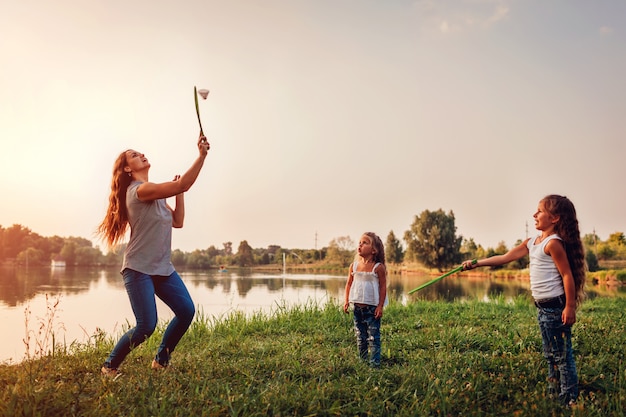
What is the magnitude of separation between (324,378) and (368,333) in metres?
0.98

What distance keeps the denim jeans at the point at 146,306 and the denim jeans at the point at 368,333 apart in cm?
154

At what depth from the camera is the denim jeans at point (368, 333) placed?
428 centimetres

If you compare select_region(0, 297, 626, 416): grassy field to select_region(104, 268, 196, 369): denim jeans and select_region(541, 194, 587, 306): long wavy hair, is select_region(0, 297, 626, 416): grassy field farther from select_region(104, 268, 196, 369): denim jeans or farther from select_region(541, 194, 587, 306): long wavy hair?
select_region(541, 194, 587, 306): long wavy hair

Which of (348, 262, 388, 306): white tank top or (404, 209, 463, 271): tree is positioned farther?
(404, 209, 463, 271): tree

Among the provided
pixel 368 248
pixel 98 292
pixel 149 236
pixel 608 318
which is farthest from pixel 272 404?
pixel 98 292

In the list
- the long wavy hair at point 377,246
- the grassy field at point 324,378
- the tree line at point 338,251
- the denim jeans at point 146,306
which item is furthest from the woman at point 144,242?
the tree line at point 338,251

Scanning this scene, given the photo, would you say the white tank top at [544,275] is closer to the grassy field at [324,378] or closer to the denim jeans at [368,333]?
the grassy field at [324,378]

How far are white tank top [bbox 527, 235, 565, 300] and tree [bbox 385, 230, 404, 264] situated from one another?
158 ft

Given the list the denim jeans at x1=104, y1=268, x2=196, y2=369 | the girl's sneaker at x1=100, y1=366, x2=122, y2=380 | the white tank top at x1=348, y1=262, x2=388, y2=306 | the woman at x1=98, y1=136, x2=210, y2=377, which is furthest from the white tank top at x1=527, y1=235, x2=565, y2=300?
the girl's sneaker at x1=100, y1=366, x2=122, y2=380

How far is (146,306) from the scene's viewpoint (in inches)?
144

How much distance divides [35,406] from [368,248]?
287 cm

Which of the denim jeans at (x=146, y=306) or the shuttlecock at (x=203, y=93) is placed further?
the shuttlecock at (x=203, y=93)

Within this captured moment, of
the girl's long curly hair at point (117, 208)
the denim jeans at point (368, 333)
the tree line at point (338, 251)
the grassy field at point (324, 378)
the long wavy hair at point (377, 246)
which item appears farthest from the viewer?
the tree line at point (338, 251)

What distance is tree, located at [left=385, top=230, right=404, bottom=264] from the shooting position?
51.6 meters
